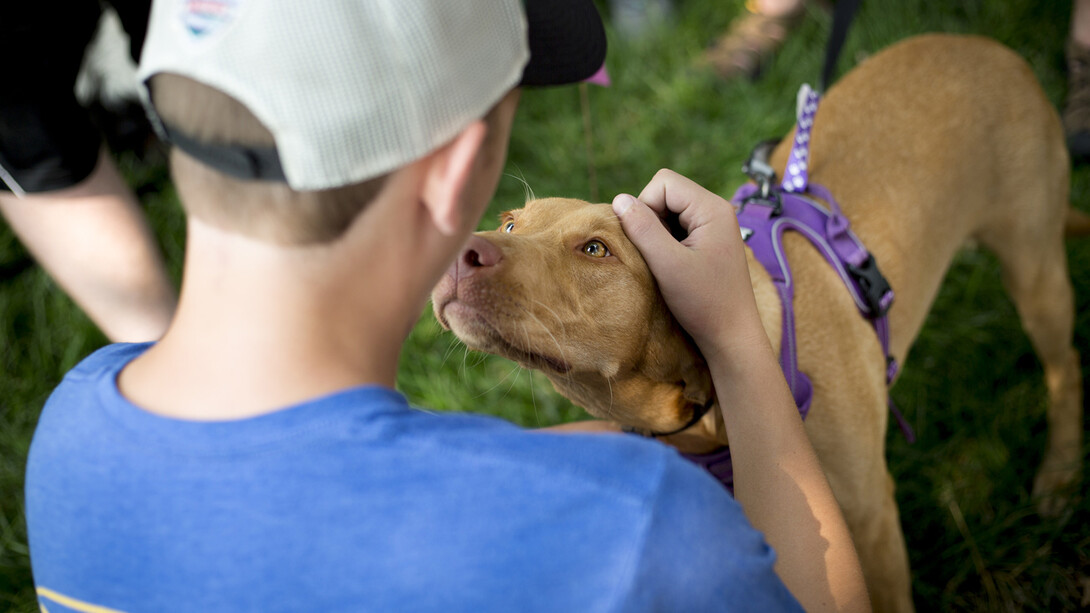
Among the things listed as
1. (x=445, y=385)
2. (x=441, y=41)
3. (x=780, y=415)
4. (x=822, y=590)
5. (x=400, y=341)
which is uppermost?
(x=441, y=41)

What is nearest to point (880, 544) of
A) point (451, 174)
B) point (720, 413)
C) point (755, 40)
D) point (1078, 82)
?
point (720, 413)

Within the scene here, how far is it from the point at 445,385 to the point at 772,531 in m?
2.27

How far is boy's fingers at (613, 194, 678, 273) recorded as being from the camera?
181 cm

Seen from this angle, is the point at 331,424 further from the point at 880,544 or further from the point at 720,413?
the point at 880,544

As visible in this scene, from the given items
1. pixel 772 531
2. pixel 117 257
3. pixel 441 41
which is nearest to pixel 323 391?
pixel 441 41

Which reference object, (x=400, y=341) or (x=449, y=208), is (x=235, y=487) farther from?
(x=449, y=208)

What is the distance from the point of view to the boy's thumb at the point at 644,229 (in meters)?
1.81

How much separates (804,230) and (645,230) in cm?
90

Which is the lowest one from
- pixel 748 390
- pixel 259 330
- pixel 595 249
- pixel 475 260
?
pixel 748 390

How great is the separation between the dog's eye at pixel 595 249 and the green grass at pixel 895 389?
0.47 m

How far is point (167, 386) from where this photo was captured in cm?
117

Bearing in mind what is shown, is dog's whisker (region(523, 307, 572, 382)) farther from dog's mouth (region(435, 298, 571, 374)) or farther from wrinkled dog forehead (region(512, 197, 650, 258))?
wrinkled dog forehead (region(512, 197, 650, 258))

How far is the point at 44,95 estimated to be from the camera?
2553 millimetres

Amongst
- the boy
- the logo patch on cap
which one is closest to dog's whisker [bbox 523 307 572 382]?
the boy
